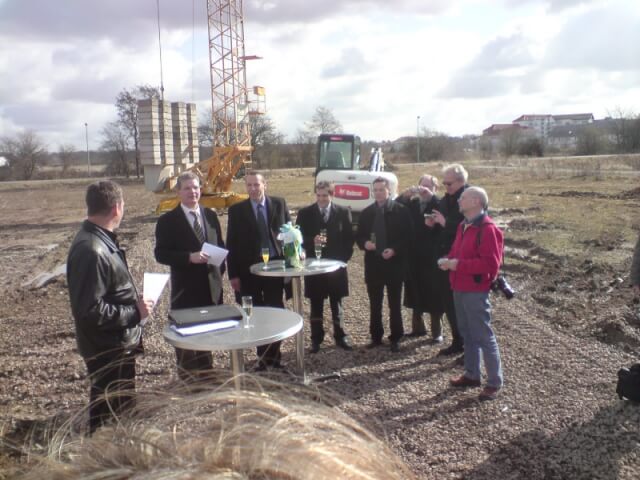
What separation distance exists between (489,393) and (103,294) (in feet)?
10.6

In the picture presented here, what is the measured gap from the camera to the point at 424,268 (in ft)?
21.6

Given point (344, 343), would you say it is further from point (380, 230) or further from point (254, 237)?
point (254, 237)

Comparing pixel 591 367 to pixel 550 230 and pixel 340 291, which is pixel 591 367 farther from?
pixel 550 230

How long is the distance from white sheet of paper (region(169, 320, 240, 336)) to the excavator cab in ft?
50.2

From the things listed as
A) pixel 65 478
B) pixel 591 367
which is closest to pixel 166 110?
pixel 591 367

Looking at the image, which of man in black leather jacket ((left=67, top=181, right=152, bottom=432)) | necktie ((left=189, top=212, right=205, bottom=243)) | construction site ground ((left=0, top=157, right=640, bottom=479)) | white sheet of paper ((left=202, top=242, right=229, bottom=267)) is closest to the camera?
man in black leather jacket ((left=67, top=181, right=152, bottom=432))

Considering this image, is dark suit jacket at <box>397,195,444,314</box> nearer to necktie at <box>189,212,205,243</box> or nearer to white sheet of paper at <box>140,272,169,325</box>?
necktie at <box>189,212,205,243</box>

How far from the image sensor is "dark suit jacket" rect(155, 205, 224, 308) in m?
4.87

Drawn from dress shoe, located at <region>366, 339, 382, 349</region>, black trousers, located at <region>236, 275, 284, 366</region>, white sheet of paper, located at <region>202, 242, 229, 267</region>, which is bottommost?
dress shoe, located at <region>366, 339, 382, 349</region>

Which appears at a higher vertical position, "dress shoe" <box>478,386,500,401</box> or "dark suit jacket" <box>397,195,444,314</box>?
"dark suit jacket" <box>397,195,444,314</box>

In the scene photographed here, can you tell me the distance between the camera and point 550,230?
15055 millimetres

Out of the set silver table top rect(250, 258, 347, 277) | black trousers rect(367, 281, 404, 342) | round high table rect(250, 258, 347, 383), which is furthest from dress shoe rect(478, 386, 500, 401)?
silver table top rect(250, 258, 347, 277)

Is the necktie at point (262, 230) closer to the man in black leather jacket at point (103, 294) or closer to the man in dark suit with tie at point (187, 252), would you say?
the man in dark suit with tie at point (187, 252)

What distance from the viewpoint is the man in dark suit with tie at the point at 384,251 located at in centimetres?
625
